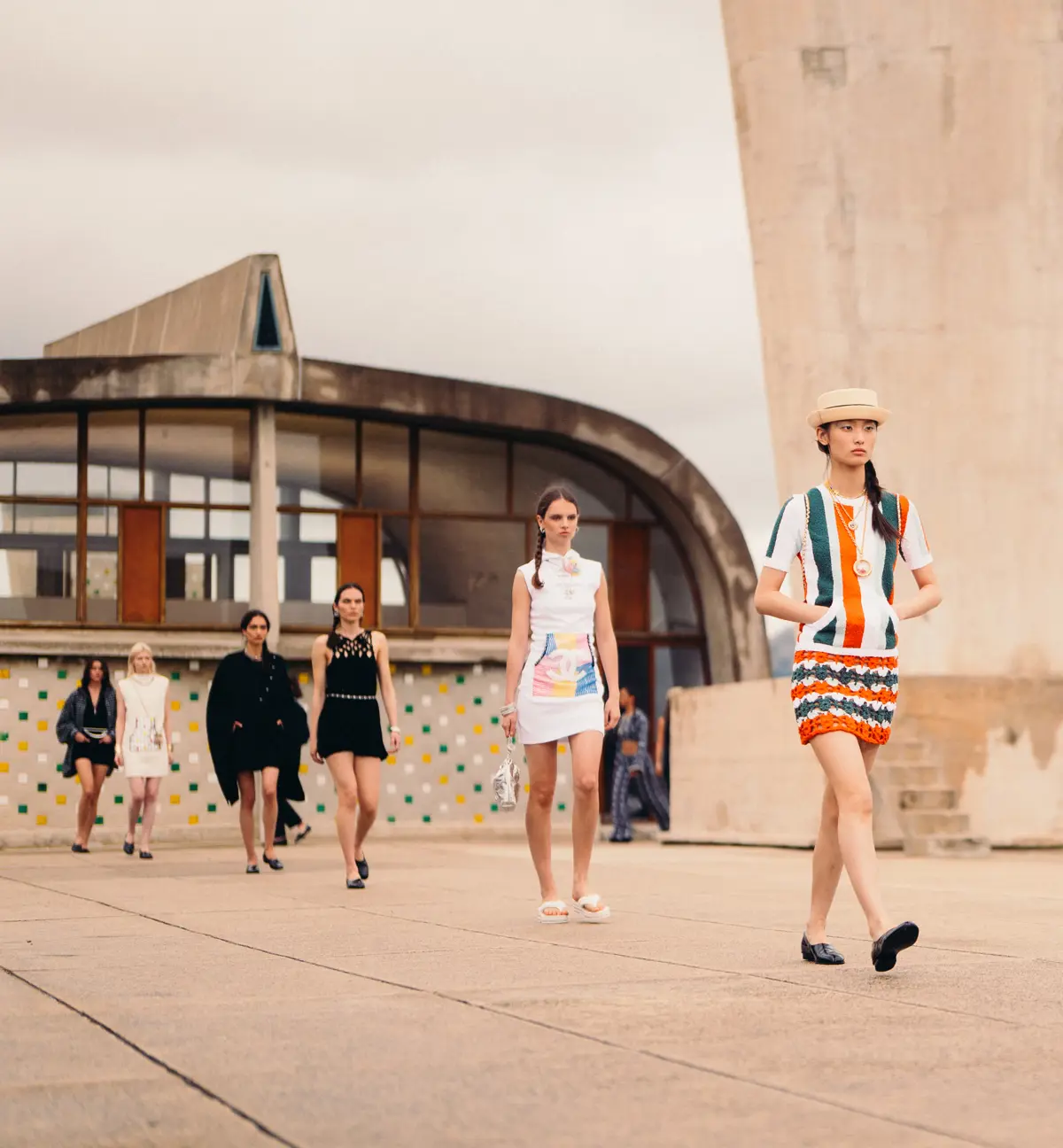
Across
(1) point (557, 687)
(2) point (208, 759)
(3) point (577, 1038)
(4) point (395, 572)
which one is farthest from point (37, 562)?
(3) point (577, 1038)

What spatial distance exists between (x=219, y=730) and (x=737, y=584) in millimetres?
12935

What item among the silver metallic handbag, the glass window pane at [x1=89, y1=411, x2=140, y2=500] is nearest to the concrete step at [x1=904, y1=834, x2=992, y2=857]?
the silver metallic handbag

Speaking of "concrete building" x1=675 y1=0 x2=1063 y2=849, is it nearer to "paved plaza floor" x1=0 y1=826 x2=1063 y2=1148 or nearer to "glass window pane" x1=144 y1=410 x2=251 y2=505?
"paved plaza floor" x1=0 y1=826 x2=1063 y2=1148

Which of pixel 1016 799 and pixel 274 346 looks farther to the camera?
pixel 274 346

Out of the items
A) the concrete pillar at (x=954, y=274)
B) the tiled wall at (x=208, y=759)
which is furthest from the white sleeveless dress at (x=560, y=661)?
the tiled wall at (x=208, y=759)

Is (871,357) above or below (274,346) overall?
below

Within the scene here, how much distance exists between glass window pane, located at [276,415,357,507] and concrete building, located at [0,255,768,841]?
3 centimetres

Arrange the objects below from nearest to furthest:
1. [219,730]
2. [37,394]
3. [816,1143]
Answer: [816,1143], [219,730], [37,394]

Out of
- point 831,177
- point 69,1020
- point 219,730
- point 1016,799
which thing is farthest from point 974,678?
point 69,1020

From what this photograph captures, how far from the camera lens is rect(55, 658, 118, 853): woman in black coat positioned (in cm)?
1798

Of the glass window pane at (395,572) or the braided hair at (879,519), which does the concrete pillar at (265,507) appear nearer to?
the glass window pane at (395,572)

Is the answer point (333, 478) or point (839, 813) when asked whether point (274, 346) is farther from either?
point (839, 813)

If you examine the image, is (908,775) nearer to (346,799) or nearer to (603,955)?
(346,799)

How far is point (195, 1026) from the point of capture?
18.7ft
